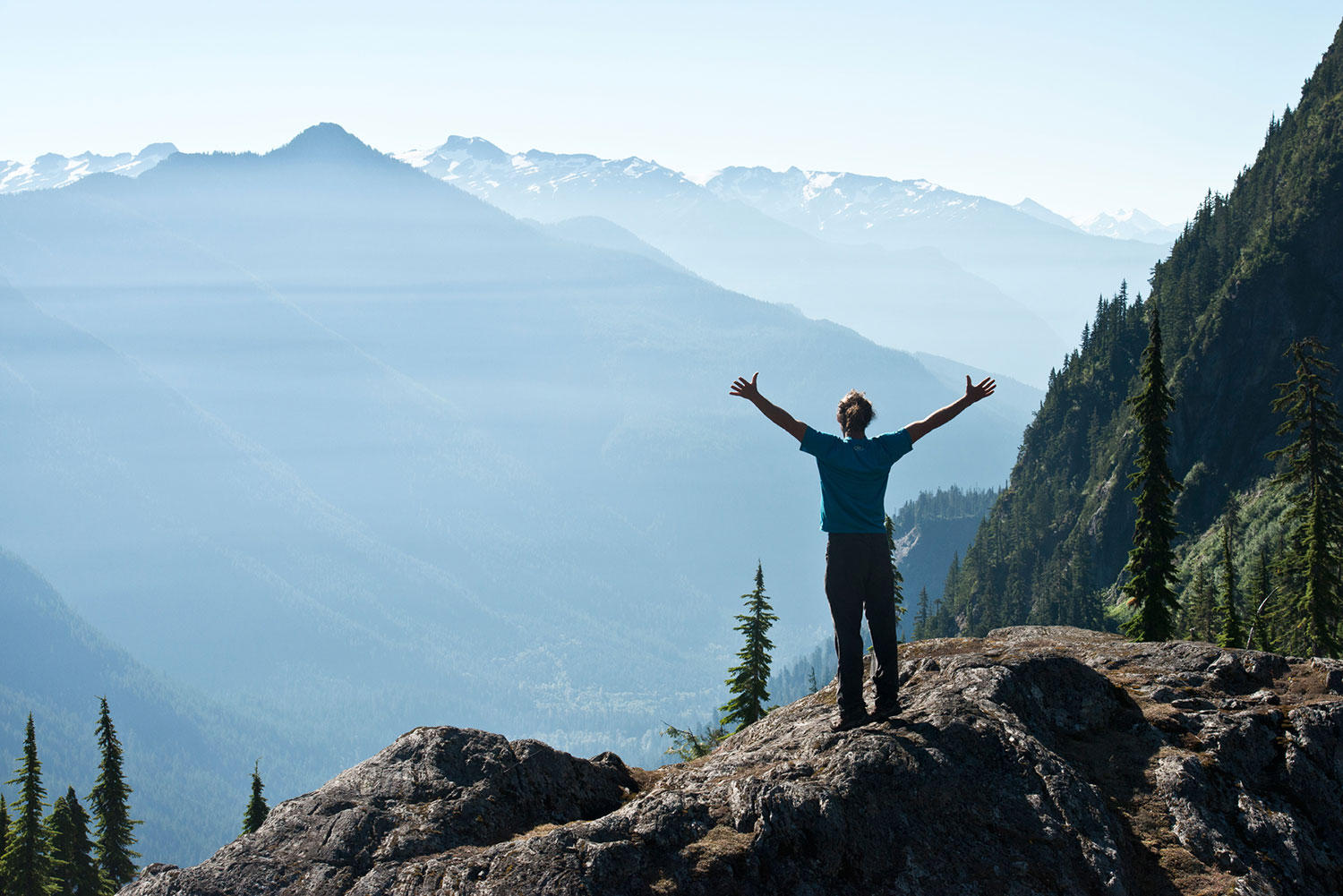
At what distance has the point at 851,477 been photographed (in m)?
11.2

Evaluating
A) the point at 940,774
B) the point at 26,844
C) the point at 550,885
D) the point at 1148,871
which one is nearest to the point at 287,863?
the point at 550,885

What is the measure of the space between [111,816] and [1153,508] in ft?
188

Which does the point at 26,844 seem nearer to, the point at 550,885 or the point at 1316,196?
the point at 550,885

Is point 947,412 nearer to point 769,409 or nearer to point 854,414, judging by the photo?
point 854,414

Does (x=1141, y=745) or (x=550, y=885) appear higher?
(x=1141, y=745)

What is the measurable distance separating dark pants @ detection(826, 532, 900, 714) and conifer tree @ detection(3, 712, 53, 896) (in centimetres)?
4971

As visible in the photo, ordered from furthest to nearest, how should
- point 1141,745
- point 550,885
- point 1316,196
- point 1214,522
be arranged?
point 1316,196
point 1214,522
point 1141,745
point 550,885

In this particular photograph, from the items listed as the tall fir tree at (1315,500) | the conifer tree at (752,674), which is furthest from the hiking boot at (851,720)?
the tall fir tree at (1315,500)

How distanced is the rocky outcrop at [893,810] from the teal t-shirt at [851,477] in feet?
7.75

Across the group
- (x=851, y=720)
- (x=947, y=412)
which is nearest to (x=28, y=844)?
(x=851, y=720)

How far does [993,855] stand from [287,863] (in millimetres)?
6986

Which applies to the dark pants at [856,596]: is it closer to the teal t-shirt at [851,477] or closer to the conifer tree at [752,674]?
the teal t-shirt at [851,477]

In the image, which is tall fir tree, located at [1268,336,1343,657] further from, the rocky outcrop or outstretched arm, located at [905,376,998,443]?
outstretched arm, located at [905,376,998,443]

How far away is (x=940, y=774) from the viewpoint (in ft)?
33.1
